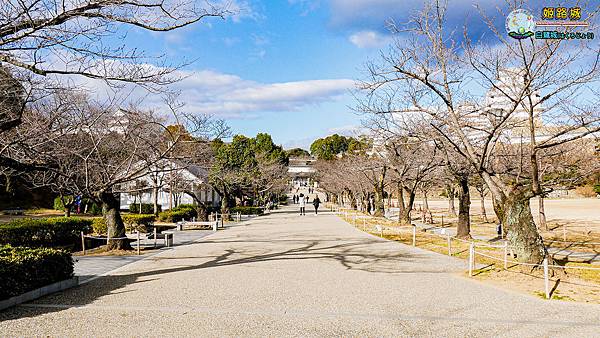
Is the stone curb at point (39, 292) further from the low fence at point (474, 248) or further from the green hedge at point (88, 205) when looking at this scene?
the green hedge at point (88, 205)

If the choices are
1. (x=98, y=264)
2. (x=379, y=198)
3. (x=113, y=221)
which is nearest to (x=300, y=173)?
(x=379, y=198)

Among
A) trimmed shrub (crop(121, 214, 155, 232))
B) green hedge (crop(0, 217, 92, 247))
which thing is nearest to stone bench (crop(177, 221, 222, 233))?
trimmed shrub (crop(121, 214, 155, 232))

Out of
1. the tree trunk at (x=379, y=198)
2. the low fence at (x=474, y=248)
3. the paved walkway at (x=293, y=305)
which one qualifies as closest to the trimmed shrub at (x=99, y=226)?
the paved walkway at (x=293, y=305)

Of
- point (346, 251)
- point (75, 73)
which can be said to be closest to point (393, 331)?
point (75, 73)

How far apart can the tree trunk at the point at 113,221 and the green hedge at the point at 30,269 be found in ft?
15.6

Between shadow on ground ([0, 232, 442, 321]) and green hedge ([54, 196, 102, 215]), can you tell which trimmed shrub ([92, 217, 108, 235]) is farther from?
green hedge ([54, 196, 102, 215])

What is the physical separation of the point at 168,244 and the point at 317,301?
30.3 ft

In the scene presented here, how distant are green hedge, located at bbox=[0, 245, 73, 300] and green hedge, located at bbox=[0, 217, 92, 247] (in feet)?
22.7

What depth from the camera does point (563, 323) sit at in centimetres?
603

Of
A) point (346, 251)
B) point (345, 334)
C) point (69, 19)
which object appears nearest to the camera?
point (345, 334)

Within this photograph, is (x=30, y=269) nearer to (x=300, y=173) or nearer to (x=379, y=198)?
(x=379, y=198)

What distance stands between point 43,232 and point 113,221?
12.7ft

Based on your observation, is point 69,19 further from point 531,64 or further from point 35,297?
point 531,64

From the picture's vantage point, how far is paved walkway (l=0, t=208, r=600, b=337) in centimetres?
568
